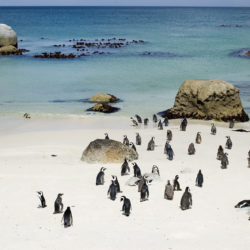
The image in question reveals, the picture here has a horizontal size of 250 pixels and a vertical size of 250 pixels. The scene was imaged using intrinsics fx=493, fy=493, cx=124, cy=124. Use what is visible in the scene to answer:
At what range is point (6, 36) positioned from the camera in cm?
6088

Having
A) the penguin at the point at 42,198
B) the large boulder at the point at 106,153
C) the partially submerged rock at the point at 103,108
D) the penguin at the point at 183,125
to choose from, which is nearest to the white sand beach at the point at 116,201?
the penguin at the point at 42,198

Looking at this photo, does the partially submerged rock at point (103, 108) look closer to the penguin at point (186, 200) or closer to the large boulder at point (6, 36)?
the penguin at point (186, 200)

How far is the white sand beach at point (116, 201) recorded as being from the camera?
1134 cm

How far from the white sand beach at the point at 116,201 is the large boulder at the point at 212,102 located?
5.47 meters

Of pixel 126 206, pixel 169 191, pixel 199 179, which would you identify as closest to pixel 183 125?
pixel 199 179

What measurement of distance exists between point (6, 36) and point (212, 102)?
39.8 metres

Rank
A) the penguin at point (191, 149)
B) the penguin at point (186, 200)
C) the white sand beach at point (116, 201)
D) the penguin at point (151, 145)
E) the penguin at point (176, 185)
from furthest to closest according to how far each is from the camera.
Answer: the penguin at point (151, 145), the penguin at point (191, 149), the penguin at point (176, 185), the penguin at point (186, 200), the white sand beach at point (116, 201)

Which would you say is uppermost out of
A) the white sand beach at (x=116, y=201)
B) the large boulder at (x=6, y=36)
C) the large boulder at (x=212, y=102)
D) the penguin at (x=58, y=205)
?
the large boulder at (x=6, y=36)

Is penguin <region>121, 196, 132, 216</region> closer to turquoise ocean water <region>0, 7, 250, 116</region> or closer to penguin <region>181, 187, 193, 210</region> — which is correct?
penguin <region>181, 187, 193, 210</region>

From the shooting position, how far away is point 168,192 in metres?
13.7

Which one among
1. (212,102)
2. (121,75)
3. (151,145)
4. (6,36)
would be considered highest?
(6,36)

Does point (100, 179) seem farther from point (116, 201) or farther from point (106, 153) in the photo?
point (106, 153)

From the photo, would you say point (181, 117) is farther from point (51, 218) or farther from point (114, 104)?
point (51, 218)

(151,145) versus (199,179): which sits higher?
(199,179)
